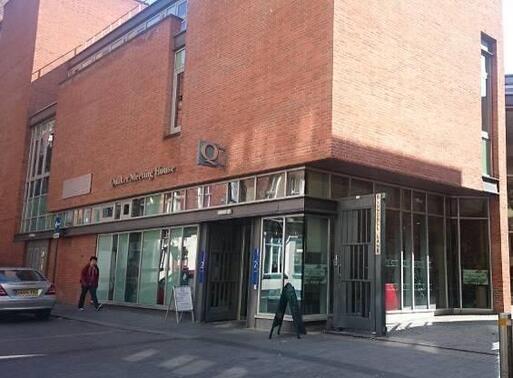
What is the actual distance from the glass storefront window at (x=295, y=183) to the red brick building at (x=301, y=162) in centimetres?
4

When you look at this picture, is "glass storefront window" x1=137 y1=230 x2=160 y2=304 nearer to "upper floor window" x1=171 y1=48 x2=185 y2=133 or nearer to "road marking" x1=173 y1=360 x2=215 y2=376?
"upper floor window" x1=171 y1=48 x2=185 y2=133

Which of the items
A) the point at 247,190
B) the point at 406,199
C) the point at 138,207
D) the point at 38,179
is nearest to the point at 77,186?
the point at 138,207

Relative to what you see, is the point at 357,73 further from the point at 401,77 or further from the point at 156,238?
the point at 156,238

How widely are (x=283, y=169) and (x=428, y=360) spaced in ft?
18.1

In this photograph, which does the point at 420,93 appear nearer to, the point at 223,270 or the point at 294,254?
the point at 294,254

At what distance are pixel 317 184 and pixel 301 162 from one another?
84 cm

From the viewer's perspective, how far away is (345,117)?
12148 mm

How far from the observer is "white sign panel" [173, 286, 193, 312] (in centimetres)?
1453

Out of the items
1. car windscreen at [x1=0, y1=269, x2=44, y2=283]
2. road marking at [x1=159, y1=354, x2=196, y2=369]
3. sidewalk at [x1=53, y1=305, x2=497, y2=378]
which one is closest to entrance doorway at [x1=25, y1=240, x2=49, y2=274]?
car windscreen at [x1=0, y1=269, x2=44, y2=283]

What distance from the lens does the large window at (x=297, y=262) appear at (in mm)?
12727

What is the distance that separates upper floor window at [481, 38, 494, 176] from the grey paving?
306 inches

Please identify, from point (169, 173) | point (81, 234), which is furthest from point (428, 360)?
point (81, 234)

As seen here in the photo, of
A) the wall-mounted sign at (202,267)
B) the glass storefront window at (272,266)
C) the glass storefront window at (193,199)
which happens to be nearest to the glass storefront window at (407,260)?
the glass storefront window at (272,266)

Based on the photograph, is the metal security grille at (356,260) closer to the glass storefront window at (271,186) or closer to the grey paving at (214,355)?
the grey paving at (214,355)
